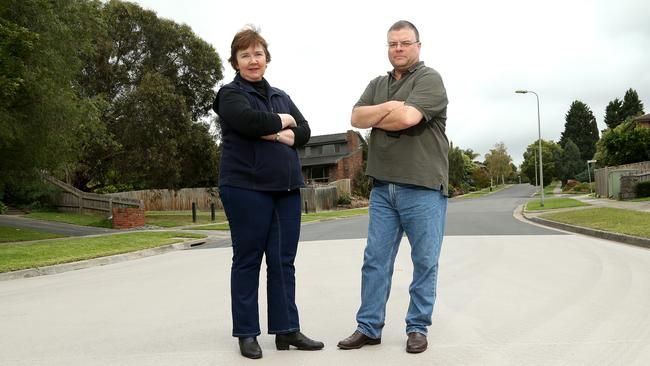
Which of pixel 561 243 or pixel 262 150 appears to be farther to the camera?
pixel 561 243

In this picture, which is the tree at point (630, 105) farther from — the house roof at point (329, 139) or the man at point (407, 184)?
the man at point (407, 184)

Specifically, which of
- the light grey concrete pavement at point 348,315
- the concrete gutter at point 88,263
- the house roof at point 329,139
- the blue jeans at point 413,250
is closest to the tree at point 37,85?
the concrete gutter at point 88,263

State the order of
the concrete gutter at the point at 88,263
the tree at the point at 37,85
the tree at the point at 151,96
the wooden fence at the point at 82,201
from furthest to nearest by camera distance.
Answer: the wooden fence at the point at 82,201 < the tree at the point at 151,96 < the tree at the point at 37,85 < the concrete gutter at the point at 88,263

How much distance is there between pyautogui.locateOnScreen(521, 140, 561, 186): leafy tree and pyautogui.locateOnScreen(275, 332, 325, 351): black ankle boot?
3600 inches

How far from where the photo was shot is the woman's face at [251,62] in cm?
354

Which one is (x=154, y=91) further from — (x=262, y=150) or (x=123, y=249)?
(x=262, y=150)

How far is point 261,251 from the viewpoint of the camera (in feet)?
11.5

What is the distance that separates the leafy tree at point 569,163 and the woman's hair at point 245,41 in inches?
3173

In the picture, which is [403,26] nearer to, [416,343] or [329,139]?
[416,343]

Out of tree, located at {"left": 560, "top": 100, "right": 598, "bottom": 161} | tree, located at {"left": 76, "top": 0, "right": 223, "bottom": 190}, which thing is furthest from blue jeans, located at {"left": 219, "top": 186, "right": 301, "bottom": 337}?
tree, located at {"left": 560, "top": 100, "right": 598, "bottom": 161}

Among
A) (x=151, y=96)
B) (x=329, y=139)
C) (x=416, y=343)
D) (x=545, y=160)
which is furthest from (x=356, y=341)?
(x=545, y=160)

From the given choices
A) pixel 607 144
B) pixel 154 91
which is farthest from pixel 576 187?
pixel 154 91

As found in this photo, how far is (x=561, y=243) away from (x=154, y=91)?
19167 millimetres

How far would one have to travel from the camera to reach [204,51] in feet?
96.4
